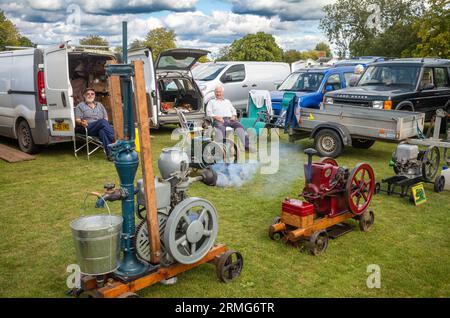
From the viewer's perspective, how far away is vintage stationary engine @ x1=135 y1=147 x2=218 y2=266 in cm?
336

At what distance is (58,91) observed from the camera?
7.95 metres

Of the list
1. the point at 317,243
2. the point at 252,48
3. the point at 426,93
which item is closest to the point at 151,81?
the point at 317,243

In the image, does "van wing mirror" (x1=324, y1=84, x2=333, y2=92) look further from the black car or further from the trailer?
the trailer

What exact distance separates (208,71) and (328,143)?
700cm

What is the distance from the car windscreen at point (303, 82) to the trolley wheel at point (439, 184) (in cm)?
639

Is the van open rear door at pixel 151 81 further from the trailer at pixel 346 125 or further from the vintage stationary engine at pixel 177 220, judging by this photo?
the vintage stationary engine at pixel 177 220

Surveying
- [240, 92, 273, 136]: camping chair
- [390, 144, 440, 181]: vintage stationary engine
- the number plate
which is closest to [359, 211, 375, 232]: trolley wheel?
[390, 144, 440, 181]: vintage stationary engine

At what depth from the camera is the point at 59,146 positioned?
9820mm

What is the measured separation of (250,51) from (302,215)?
40.0 meters

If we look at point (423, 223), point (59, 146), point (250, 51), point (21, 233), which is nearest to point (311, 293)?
point (423, 223)

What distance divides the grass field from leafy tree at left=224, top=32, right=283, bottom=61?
122ft

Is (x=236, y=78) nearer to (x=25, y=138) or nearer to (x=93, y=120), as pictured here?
(x=93, y=120)
